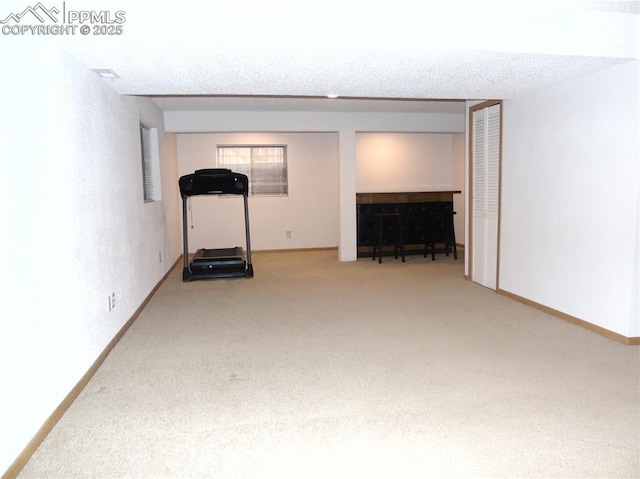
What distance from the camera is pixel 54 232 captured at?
256cm

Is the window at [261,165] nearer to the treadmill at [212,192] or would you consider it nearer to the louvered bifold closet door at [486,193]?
the treadmill at [212,192]

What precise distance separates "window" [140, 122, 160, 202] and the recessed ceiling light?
92.0 inches

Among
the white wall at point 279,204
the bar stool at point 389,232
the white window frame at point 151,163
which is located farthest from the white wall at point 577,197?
the white wall at point 279,204

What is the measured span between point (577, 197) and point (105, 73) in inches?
144

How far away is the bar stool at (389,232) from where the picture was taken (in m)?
7.48

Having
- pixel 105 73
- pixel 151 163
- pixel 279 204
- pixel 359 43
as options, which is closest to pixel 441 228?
pixel 279 204

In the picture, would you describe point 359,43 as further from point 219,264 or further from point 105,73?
point 219,264

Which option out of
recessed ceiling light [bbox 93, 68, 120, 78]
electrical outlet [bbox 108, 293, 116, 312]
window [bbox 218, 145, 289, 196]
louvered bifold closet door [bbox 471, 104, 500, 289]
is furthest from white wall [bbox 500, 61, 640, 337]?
window [bbox 218, 145, 289, 196]

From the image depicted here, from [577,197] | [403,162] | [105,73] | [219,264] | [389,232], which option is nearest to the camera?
[105,73]

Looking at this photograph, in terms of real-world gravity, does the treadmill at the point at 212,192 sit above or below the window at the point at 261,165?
below

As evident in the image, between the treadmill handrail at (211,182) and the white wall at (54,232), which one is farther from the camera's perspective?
the treadmill handrail at (211,182)

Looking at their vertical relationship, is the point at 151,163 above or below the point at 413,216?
above

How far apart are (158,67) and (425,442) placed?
2719mm

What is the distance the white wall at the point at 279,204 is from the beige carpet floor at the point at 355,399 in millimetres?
3925
